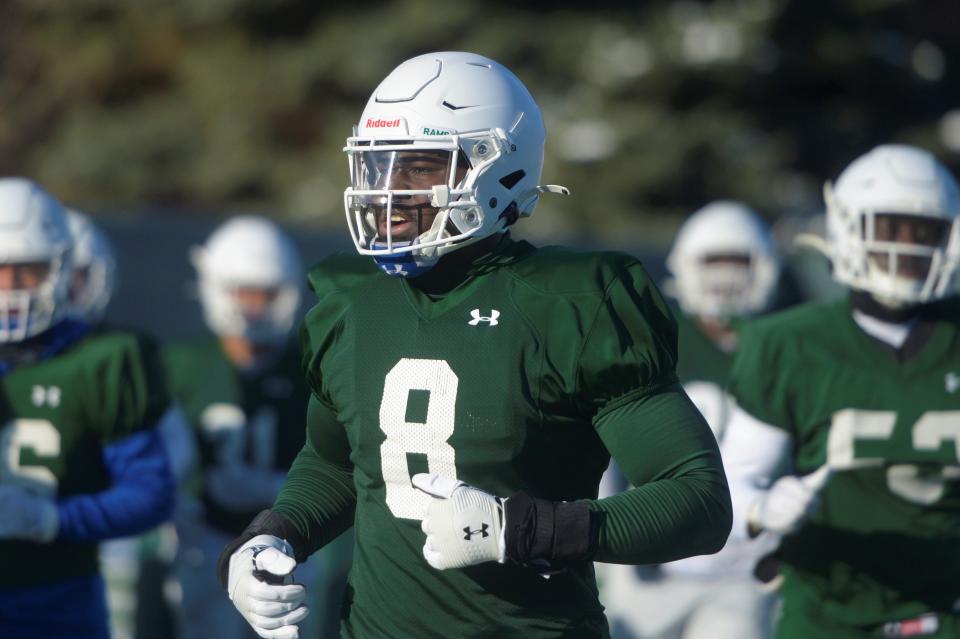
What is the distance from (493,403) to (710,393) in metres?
3.40

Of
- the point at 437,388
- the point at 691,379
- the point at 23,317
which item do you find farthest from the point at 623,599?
the point at 437,388

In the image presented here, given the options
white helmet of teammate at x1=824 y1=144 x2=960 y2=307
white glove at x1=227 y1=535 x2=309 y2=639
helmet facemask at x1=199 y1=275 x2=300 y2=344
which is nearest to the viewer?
white glove at x1=227 y1=535 x2=309 y2=639

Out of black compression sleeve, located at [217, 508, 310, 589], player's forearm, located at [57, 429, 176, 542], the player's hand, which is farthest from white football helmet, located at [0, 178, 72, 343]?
the player's hand

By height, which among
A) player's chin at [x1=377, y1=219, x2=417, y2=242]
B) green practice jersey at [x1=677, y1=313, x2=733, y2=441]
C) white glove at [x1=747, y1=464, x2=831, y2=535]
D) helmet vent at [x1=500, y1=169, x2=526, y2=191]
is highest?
helmet vent at [x1=500, y1=169, x2=526, y2=191]

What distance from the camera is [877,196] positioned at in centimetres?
384

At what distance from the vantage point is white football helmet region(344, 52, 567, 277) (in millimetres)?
2682

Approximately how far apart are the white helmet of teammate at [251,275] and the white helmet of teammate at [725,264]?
175 cm

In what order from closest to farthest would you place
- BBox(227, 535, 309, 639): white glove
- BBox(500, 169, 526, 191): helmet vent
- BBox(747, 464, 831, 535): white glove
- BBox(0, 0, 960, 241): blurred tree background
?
BBox(227, 535, 309, 639): white glove
BBox(500, 169, 526, 191): helmet vent
BBox(747, 464, 831, 535): white glove
BBox(0, 0, 960, 241): blurred tree background

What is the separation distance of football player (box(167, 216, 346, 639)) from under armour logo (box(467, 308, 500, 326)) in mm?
3300

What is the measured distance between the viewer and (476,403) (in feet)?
8.46

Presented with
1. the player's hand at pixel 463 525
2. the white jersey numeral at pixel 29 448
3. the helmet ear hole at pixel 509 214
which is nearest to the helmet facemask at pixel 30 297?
the white jersey numeral at pixel 29 448

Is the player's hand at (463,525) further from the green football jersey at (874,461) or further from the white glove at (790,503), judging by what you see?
the green football jersey at (874,461)

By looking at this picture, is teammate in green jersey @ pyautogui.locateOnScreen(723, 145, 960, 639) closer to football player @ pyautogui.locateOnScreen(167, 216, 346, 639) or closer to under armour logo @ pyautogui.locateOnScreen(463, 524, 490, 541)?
under armour logo @ pyautogui.locateOnScreen(463, 524, 490, 541)

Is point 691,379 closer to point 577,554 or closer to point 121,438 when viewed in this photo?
point 121,438
